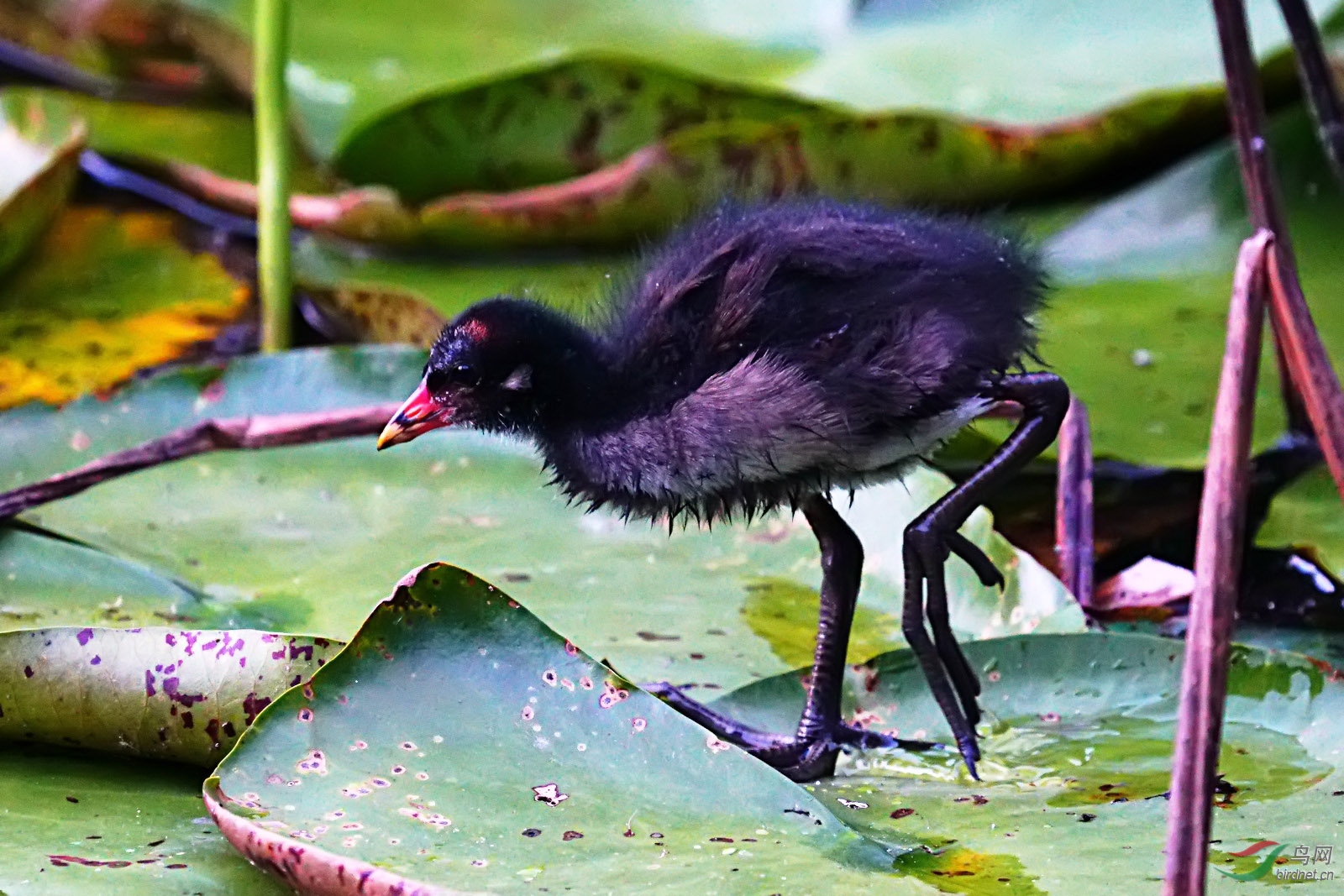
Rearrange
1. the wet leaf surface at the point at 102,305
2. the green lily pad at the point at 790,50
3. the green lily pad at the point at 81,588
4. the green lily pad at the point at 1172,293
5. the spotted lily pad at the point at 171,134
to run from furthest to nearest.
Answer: the spotted lily pad at the point at 171,134, the green lily pad at the point at 790,50, the wet leaf surface at the point at 102,305, the green lily pad at the point at 1172,293, the green lily pad at the point at 81,588

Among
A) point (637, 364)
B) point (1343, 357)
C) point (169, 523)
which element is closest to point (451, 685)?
point (637, 364)

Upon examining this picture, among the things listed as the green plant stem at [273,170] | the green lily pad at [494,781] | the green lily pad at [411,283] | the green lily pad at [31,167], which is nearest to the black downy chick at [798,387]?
the green lily pad at [494,781]

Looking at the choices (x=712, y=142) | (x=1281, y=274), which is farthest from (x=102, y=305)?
(x=1281, y=274)

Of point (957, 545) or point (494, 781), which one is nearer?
point (494, 781)

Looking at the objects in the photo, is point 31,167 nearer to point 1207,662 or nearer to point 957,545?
point 957,545

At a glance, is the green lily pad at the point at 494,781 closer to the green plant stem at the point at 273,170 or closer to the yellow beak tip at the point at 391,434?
the yellow beak tip at the point at 391,434

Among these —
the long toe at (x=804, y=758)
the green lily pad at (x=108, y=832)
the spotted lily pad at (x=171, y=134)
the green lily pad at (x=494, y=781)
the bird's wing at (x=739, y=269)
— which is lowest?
the green lily pad at (x=108, y=832)

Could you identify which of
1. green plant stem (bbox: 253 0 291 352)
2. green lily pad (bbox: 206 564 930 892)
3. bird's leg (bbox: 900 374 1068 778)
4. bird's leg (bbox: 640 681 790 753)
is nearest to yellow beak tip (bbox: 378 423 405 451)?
green lily pad (bbox: 206 564 930 892)

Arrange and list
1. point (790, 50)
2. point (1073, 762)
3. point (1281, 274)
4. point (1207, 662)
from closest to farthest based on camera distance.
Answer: point (1207, 662) → point (1281, 274) → point (1073, 762) → point (790, 50)
